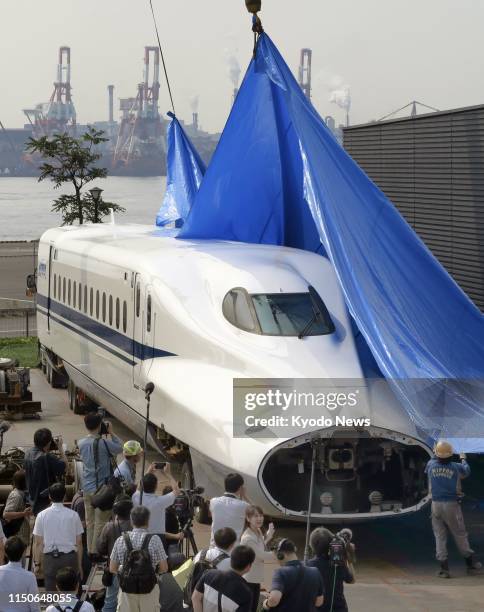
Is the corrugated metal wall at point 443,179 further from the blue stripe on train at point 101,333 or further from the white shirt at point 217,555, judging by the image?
the white shirt at point 217,555

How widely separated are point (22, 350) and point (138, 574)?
2618 centimetres

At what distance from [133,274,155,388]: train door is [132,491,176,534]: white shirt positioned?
20.7 feet

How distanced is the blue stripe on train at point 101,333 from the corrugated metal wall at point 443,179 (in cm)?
665

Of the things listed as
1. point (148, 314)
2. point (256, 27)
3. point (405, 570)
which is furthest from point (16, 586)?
point (256, 27)

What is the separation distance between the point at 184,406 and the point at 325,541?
6.38m

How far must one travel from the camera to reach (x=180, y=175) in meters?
31.3

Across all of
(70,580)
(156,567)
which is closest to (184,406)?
(156,567)

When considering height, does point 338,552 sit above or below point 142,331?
below

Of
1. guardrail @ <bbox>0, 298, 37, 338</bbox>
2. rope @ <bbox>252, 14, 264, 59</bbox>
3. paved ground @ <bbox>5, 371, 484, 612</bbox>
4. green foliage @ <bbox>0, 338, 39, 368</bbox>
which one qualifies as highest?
rope @ <bbox>252, 14, 264, 59</bbox>

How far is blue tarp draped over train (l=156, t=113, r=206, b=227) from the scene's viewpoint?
1195 inches

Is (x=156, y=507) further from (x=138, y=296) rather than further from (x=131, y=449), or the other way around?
(x=138, y=296)

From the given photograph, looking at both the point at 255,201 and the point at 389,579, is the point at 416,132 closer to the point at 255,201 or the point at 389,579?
the point at 255,201

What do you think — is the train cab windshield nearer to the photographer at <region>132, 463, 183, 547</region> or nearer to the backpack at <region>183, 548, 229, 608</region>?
the photographer at <region>132, 463, 183, 547</region>

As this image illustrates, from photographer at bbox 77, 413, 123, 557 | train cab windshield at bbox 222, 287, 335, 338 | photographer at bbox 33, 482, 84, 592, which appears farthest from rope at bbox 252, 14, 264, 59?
photographer at bbox 33, 482, 84, 592
